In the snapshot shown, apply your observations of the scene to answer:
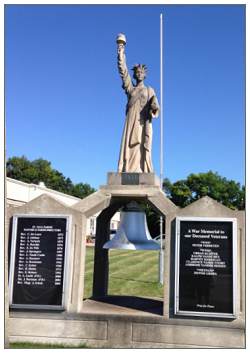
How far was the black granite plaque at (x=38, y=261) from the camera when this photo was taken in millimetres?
8969

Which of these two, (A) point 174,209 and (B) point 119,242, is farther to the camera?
(B) point 119,242

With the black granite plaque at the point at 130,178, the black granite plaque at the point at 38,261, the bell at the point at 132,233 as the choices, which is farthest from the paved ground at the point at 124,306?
the black granite plaque at the point at 130,178

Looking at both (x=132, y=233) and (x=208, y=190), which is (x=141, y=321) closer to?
(x=132, y=233)

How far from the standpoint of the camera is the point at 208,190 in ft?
229

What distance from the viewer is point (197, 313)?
27.9ft

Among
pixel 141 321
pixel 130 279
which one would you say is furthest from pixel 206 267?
pixel 130 279

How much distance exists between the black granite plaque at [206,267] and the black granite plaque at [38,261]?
270 cm

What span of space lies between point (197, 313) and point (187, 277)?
762 millimetres

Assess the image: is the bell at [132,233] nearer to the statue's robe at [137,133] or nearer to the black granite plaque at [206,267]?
the statue's robe at [137,133]

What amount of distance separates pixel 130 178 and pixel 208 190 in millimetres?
61709
